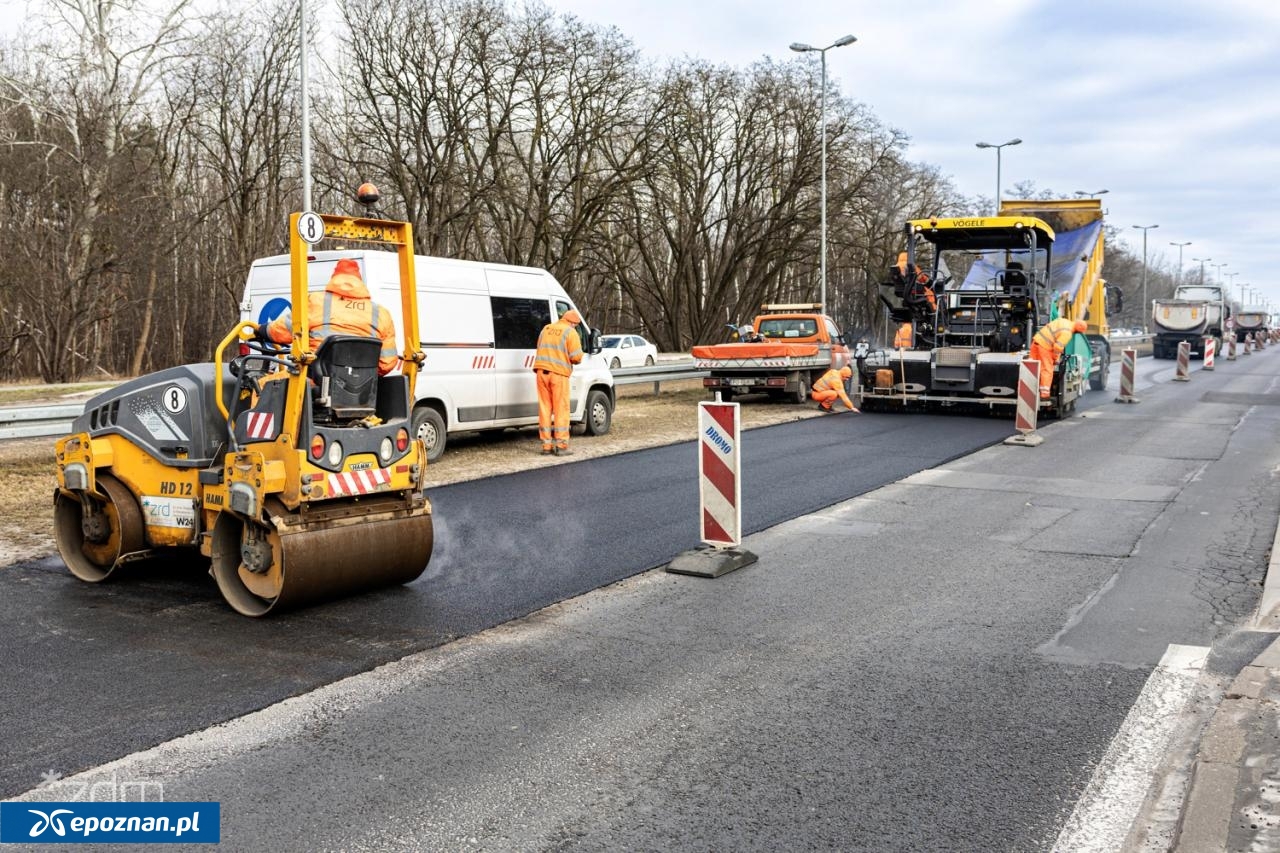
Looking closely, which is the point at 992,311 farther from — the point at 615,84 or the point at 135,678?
the point at 615,84

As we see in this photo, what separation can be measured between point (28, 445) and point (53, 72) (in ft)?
54.7

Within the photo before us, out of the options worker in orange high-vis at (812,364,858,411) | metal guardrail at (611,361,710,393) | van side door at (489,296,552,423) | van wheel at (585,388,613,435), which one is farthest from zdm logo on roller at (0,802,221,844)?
worker in orange high-vis at (812,364,858,411)

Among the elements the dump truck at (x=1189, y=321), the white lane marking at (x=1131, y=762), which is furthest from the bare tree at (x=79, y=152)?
the dump truck at (x=1189, y=321)

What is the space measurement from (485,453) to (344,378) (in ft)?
23.8

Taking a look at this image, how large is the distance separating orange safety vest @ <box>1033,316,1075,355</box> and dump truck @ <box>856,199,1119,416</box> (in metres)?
0.42

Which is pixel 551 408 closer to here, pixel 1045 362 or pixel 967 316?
pixel 1045 362

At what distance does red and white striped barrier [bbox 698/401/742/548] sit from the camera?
7.57 metres

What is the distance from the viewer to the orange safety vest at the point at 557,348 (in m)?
13.4

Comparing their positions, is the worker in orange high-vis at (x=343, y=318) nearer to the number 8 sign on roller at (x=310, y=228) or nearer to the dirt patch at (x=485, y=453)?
the number 8 sign on roller at (x=310, y=228)

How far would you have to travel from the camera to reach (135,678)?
5121 mm

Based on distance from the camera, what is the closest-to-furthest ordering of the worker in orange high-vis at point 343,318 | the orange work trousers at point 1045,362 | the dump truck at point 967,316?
the worker in orange high-vis at point 343,318 → the orange work trousers at point 1045,362 → the dump truck at point 967,316

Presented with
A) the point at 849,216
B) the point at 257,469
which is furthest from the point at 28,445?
the point at 849,216

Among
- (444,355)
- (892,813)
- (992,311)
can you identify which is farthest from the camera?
(992,311)

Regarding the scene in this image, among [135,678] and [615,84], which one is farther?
[615,84]
